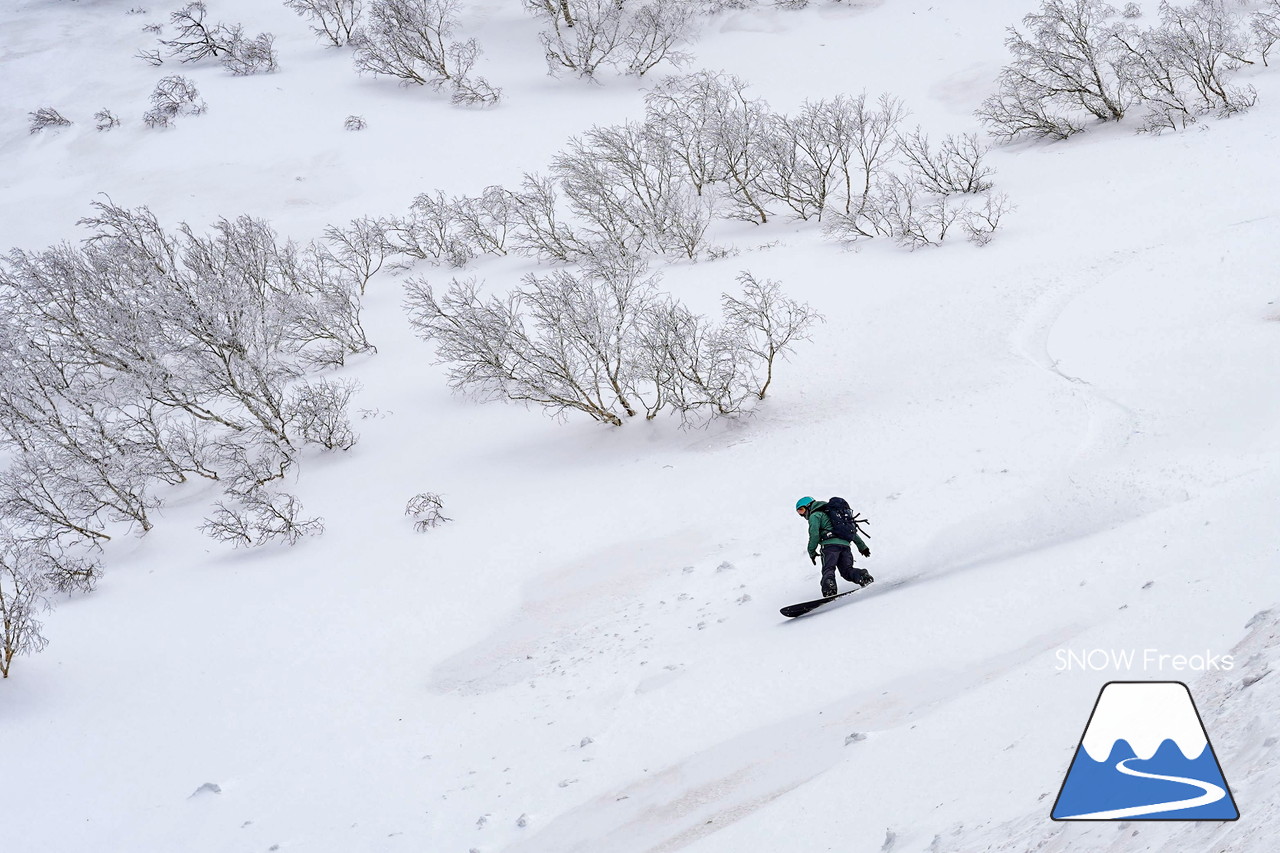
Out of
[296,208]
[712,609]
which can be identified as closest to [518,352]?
[712,609]

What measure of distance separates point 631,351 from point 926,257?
7.86 meters

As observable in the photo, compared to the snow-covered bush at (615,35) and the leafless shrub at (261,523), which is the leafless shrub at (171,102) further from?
the leafless shrub at (261,523)

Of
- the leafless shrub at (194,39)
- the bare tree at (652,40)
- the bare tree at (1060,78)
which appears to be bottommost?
the bare tree at (1060,78)

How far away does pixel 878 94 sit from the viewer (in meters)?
29.0

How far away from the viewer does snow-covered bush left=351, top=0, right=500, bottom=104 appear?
3306cm

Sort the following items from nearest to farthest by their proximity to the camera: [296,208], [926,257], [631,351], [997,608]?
[997,608] < [631,351] < [926,257] < [296,208]

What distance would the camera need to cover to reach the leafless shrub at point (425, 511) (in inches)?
543

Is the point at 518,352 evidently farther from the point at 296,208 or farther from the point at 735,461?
the point at 296,208

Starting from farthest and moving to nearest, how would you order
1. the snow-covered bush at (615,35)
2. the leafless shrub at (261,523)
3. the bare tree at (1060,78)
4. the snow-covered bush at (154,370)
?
the snow-covered bush at (615,35), the bare tree at (1060,78), the snow-covered bush at (154,370), the leafless shrub at (261,523)

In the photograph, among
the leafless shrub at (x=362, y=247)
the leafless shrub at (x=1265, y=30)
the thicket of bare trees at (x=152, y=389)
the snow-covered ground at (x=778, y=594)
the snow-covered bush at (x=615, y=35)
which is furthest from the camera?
the snow-covered bush at (x=615, y=35)

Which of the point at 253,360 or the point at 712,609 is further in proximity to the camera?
the point at 253,360

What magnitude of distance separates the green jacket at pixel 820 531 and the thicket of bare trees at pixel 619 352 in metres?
5.75

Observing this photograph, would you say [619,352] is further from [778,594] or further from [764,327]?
[778,594]

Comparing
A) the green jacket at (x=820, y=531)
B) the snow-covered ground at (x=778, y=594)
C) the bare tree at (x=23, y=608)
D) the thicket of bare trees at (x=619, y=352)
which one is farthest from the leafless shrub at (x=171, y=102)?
the green jacket at (x=820, y=531)
